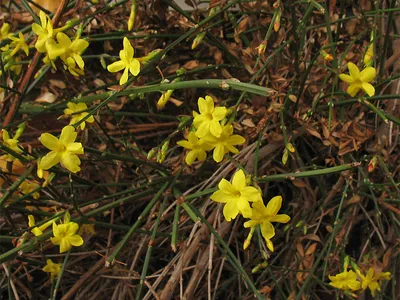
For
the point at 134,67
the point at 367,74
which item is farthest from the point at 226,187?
the point at 367,74

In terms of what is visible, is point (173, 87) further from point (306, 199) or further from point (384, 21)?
point (384, 21)

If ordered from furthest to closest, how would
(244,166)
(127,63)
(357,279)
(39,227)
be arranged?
1. (244,166)
2. (357,279)
3. (39,227)
4. (127,63)

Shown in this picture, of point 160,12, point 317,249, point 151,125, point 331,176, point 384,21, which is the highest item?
point 160,12

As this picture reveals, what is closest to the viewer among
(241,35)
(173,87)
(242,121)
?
(173,87)

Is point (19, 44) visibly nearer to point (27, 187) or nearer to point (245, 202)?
point (27, 187)

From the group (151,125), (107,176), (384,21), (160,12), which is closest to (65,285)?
(107,176)

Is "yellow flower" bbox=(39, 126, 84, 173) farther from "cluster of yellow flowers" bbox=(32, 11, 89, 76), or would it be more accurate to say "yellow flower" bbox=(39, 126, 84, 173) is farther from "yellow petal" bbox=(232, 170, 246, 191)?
"yellow petal" bbox=(232, 170, 246, 191)

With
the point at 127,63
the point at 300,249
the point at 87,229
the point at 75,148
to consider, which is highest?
the point at 127,63
